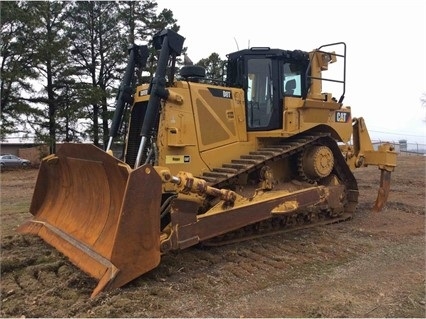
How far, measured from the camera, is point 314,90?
320 inches

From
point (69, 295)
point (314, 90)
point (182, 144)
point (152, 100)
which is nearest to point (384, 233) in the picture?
point (314, 90)

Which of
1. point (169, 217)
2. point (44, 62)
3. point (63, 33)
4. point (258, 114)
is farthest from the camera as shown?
point (63, 33)

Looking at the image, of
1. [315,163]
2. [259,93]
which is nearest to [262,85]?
[259,93]

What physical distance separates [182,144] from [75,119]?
22.3 meters

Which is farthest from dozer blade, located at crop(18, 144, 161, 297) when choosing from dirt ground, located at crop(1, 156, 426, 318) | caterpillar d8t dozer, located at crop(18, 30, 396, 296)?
dirt ground, located at crop(1, 156, 426, 318)

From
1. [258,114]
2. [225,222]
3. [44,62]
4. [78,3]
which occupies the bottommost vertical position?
[225,222]

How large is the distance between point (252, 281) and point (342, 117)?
14.9 ft

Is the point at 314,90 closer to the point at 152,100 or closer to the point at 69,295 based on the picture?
the point at 152,100

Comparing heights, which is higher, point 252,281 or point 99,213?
point 99,213

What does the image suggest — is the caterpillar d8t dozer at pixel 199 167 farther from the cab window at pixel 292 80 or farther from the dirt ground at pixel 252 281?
the dirt ground at pixel 252 281

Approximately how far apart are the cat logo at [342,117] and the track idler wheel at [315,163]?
2.90 ft

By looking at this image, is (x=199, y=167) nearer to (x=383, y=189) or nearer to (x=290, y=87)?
(x=290, y=87)

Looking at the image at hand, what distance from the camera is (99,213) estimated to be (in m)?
5.83

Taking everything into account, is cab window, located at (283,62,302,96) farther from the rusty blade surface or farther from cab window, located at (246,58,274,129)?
the rusty blade surface
